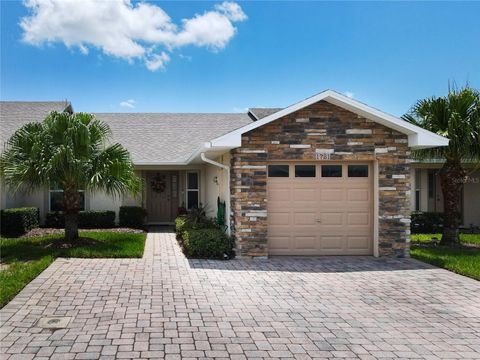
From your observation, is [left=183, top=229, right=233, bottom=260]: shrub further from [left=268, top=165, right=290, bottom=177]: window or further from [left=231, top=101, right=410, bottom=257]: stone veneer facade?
[left=268, top=165, right=290, bottom=177]: window

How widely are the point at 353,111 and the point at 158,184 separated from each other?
1031cm

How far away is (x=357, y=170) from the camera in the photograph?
11.1 meters

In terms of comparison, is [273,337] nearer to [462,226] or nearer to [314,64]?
[314,64]

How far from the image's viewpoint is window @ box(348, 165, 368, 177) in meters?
11.1

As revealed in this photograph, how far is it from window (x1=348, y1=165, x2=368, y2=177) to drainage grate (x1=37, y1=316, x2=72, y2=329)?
745 centimetres

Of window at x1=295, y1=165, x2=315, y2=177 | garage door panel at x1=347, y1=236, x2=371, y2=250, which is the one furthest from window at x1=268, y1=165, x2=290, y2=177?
garage door panel at x1=347, y1=236, x2=371, y2=250

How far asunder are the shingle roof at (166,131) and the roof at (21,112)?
2.23 m

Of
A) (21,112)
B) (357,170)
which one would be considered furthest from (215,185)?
(21,112)

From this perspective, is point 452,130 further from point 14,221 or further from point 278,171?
point 14,221

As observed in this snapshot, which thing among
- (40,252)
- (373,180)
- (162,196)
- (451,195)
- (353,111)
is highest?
(353,111)

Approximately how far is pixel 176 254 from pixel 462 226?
12604 millimetres

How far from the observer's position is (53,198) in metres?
17.0

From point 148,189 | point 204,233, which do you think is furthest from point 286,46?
point 148,189

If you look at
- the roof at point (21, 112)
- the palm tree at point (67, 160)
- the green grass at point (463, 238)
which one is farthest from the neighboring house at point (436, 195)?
the roof at point (21, 112)
